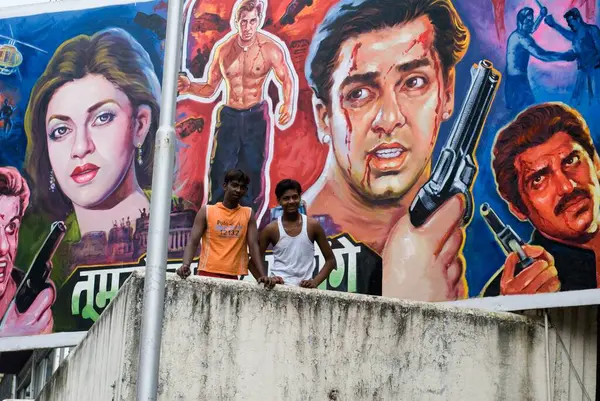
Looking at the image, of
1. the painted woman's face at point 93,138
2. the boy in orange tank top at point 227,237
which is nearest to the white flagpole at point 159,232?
the boy in orange tank top at point 227,237

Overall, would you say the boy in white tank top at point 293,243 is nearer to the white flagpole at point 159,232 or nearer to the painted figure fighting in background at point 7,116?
the white flagpole at point 159,232

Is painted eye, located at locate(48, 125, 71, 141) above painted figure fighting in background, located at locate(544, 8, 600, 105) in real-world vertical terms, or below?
below

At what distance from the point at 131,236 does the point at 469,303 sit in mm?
4462

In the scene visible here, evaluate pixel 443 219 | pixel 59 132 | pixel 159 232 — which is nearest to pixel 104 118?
pixel 59 132

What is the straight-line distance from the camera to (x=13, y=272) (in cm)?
1686

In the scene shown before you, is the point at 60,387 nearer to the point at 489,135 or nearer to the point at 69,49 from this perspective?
the point at 489,135

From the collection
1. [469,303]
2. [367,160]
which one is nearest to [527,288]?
[469,303]

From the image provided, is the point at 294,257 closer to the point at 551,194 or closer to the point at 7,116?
the point at 551,194

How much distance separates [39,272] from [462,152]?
18.0ft

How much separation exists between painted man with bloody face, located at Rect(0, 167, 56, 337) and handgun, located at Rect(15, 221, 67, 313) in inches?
2.5

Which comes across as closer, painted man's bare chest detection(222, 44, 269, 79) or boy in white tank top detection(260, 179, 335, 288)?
boy in white tank top detection(260, 179, 335, 288)

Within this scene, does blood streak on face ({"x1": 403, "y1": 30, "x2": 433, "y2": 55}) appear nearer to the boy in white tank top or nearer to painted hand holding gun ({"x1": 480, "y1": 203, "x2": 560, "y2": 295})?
Answer: painted hand holding gun ({"x1": 480, "y1": 203, "x2": 560, "y2": 295})

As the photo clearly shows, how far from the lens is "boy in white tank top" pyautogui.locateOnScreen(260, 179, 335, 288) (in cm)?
1165

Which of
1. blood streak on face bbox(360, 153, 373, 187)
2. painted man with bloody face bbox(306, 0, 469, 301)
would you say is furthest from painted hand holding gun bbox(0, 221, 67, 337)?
blood streak on face bbox(360, 153, 373, 187)
